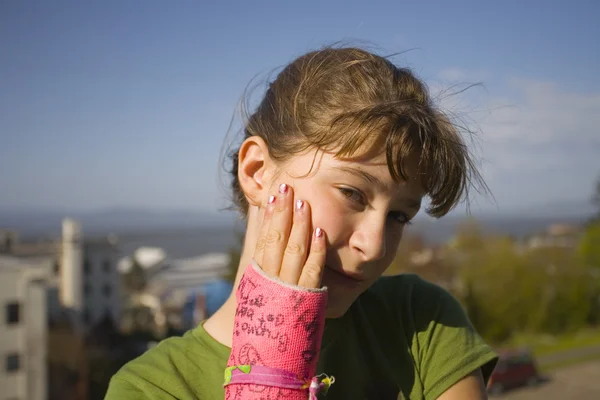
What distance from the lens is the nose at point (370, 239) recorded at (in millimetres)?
753

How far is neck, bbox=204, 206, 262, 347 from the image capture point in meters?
0.84

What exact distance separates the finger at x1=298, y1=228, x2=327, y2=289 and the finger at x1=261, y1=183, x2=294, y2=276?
38 millimetres

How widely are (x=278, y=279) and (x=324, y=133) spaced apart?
21 centimetres

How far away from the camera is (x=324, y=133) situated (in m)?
0.77

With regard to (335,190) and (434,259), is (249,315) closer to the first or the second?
(335,190)

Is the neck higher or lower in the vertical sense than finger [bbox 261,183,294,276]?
lower

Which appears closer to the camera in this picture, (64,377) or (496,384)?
(496,384)

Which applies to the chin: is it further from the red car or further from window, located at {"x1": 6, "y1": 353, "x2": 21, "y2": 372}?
window, located at {"x1": 6, "y1": 353, "x2": 21, "y2": 372}

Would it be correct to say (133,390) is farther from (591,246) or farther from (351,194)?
(591,246)

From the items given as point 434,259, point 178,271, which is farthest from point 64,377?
point 178,271

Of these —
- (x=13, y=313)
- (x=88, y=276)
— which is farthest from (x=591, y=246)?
(x=88, y=276)

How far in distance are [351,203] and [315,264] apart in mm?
100

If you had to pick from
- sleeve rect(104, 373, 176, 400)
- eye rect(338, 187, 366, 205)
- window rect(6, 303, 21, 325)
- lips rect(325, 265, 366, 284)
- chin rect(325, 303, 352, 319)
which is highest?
eye rect(338, 187, 366, 205)

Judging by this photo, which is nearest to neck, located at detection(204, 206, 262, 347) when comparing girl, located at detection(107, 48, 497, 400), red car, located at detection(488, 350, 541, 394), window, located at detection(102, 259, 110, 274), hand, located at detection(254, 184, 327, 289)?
girl, located at detection(107, 48, 497, 400)
